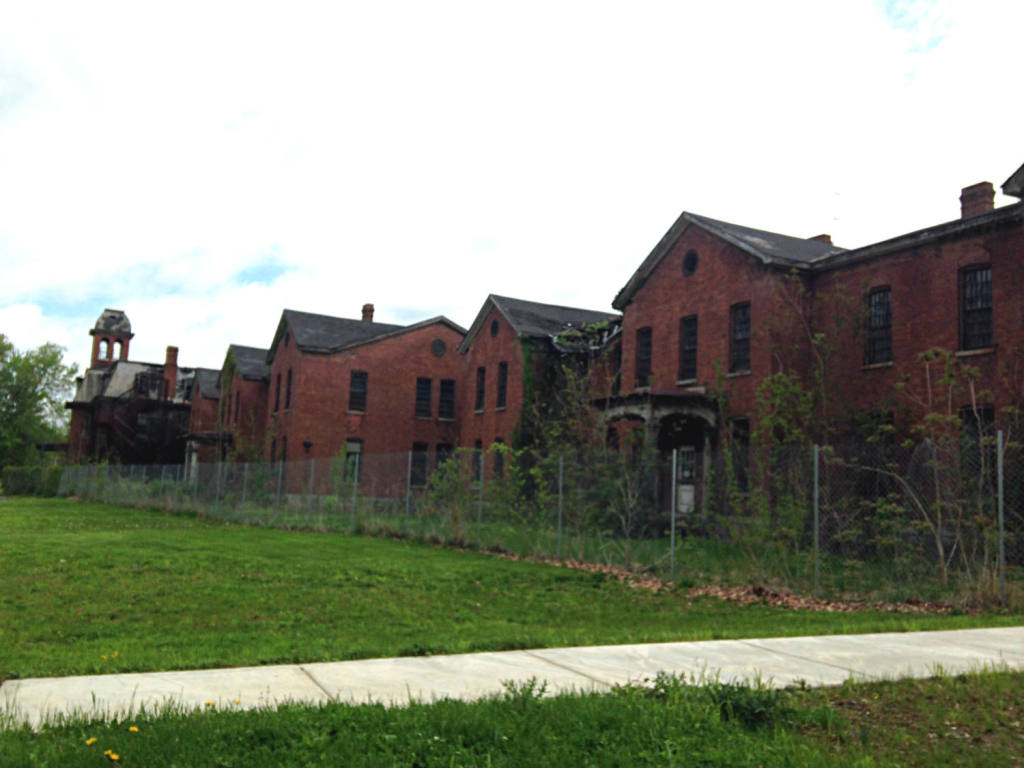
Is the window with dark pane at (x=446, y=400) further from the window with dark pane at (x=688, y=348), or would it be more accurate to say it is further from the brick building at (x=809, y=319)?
the window with dark pane at (x=688, y=348)

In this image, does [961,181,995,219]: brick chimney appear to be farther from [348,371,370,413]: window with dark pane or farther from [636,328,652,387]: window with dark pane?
[348,371,370,413]: window with dark pane

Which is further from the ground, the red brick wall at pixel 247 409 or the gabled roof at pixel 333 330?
the gabled roof at pixel 333 330

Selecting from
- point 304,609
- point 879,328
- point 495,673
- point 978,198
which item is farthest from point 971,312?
point 495,673

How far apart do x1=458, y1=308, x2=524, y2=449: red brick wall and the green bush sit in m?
22.7

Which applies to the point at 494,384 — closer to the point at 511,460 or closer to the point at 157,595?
the point at 511,460

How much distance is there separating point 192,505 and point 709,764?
96.8 feet

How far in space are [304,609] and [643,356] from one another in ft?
64.9

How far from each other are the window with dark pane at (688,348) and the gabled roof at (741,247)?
8.00ft

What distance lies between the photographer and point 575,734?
16.2 feet

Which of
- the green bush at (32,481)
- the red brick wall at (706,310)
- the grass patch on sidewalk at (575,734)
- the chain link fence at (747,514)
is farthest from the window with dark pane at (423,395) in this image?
the grass patch on sidewalk at (575,734)

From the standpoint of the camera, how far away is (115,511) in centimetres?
3206

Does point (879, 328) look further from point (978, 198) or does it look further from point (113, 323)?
point (113, 323)

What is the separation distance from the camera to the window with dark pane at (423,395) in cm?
4375

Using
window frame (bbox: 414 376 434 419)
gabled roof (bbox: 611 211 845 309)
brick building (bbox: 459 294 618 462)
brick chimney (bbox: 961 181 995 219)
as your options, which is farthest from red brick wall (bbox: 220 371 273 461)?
brick chimney (bbox: 961 181 995 219)
